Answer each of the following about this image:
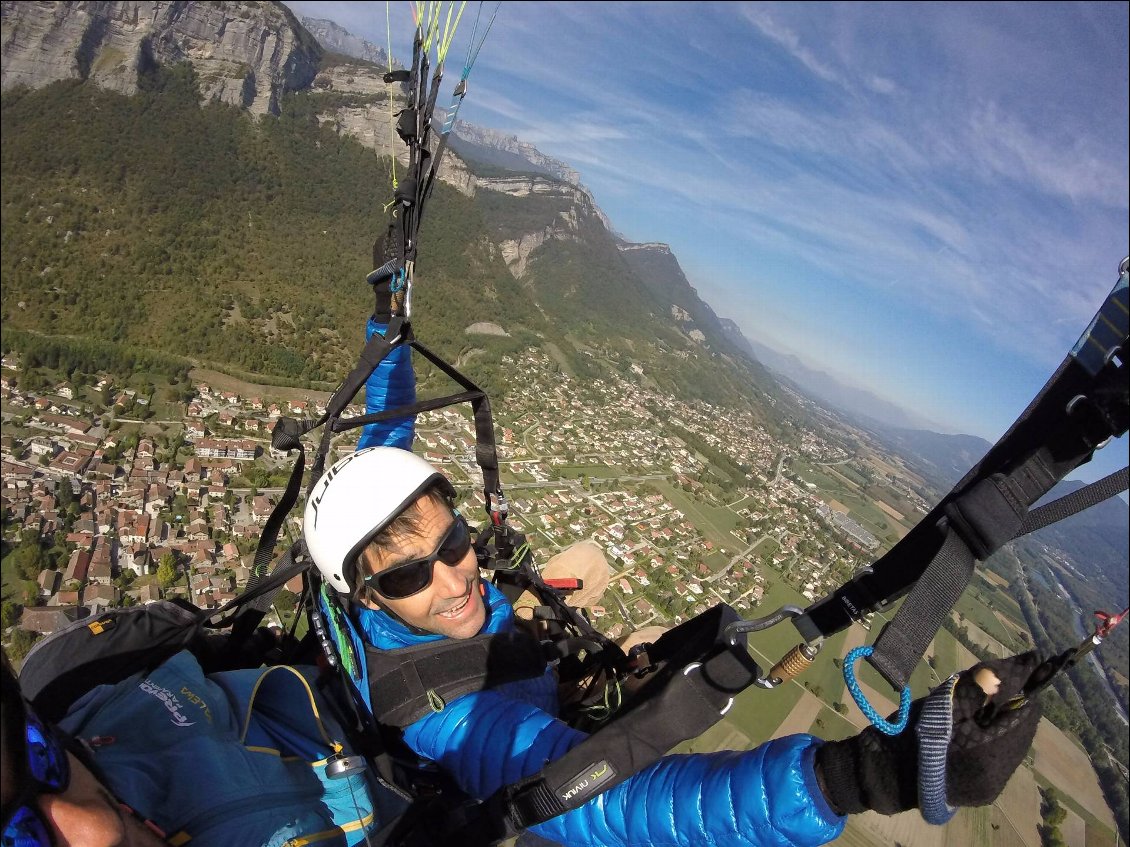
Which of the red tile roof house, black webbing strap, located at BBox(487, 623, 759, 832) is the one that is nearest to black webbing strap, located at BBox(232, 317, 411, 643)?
black webbing strap, located at BBox(487, 623, 759, 832)

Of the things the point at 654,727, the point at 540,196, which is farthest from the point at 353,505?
the point at 540,196

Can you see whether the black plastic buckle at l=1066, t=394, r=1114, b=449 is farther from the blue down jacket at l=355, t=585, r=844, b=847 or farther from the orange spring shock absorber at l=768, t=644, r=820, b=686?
the blue down jacket at l=355, t=585, r=844, b=847

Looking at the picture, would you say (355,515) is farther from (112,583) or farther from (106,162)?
(106,162)

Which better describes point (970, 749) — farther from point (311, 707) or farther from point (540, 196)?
point (540, 196)

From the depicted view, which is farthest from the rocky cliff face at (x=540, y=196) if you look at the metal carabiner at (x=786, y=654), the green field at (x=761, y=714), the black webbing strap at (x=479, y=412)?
the metal carabiner at (x=786, y=654)

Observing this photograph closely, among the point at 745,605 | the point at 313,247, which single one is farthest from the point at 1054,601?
the point at 313,247

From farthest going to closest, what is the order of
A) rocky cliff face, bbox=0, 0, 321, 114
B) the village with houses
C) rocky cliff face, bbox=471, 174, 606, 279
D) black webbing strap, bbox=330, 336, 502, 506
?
rocky cliff face, bbox=471, 174, 606, 279 → rocky cliff face, bbox=0, 0, 321, 114 → the village with houses → black webbing strap, bbox=330, 336, 502, 506
